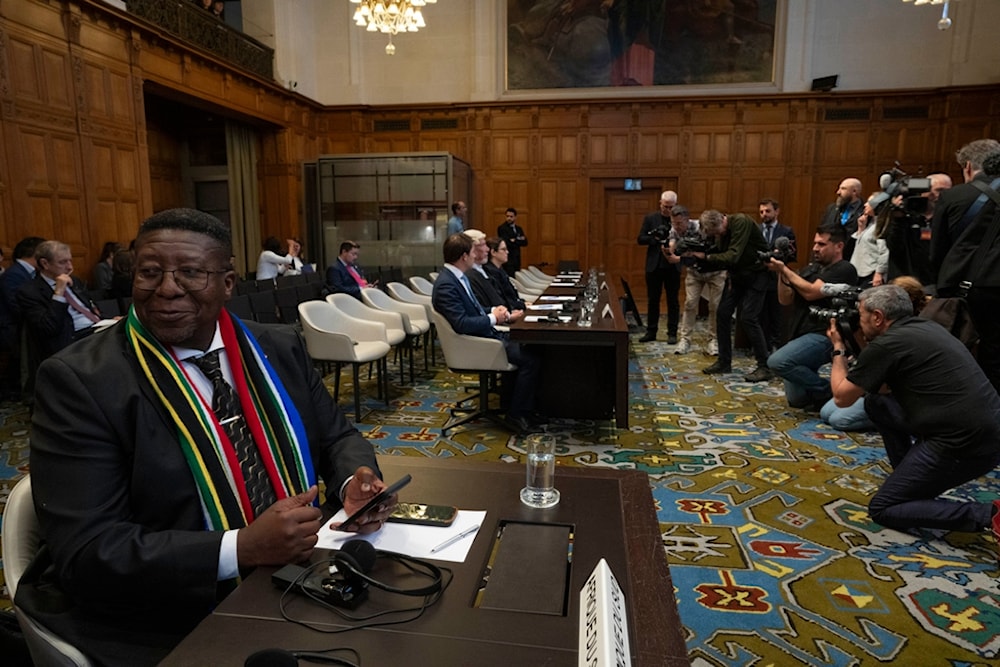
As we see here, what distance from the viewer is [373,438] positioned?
174 inches

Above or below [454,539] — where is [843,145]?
above

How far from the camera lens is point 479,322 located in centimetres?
434

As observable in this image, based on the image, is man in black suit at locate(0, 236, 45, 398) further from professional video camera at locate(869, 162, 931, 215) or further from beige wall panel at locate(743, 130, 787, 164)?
beige wall panel at locate(743, 130, 787, 164)

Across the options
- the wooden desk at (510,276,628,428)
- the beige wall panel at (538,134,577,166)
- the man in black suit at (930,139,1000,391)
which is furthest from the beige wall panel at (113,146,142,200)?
the man in black suit at (930,139,1000,391)

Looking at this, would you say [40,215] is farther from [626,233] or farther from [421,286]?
[626,233]

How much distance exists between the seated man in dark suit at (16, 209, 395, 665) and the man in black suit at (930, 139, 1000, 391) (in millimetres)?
3745

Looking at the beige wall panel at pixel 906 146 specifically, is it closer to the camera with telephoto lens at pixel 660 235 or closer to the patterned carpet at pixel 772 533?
the camera with telephoto lens at pixel 660 235

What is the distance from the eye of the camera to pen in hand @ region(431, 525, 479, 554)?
129cm

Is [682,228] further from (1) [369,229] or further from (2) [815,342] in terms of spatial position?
(1) [369,229]

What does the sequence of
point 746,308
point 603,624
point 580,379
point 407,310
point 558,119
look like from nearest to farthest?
point 603,624, point 580,379, point 746,308, point 407,310, point 558,119

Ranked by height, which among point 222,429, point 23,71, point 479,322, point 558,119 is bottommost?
point 479,322

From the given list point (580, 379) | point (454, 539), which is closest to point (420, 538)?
point (454, 539)

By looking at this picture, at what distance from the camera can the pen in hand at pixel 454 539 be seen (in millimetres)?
1288

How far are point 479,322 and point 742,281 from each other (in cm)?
304
